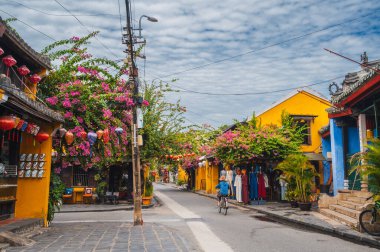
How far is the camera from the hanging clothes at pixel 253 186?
22.1m

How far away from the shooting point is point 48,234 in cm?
1023

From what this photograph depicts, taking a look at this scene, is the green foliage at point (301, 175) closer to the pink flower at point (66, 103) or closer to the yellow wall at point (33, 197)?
the pink flower at point (66, 103)

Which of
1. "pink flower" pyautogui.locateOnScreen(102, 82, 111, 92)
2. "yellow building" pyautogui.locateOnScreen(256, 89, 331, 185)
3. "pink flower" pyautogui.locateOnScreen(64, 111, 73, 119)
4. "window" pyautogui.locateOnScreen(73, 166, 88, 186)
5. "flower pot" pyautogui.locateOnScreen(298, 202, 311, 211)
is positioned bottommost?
"flower pot" pyautogui.locateOnScreen(298, 202, 311, 211)

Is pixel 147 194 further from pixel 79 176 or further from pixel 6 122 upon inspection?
pixel 6 122

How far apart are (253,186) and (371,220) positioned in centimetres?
1193

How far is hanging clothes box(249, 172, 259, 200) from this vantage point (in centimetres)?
2209

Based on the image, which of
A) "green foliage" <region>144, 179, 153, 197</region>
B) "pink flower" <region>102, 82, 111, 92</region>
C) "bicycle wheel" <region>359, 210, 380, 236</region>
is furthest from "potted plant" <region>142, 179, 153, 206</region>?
"bicycle wheel" <region>359, 210, 380, 236</region>

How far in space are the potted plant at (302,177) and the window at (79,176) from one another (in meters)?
12.9

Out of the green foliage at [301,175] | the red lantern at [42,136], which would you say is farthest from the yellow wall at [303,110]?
the red lantern at [42,136]

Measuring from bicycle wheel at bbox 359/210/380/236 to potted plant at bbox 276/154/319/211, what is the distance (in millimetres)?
6830

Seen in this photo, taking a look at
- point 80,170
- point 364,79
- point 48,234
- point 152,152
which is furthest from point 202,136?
point 48,234

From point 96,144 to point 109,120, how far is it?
100 centimetres

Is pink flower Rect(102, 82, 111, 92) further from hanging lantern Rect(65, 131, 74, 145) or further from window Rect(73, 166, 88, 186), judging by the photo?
window Rect(73, 166, 88, 186)

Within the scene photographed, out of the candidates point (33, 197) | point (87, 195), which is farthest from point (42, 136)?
point (87, 195)
